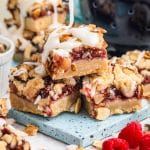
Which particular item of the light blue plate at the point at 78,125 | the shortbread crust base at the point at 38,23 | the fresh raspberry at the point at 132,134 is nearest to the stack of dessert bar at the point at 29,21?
the shortbread crust base at the point at 38,23

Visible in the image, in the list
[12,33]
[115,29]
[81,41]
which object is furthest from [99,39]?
[12,33]

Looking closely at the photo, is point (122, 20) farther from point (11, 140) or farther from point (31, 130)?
point (11, 140)

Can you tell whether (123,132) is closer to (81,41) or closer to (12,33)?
(81,41)

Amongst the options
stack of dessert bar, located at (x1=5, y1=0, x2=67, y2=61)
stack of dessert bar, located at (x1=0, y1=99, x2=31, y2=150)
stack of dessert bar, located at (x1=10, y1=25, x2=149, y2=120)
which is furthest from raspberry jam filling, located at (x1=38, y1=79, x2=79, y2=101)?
stack of dessert bar, located at (x1=5, y1=0, x2=67, y2=61)

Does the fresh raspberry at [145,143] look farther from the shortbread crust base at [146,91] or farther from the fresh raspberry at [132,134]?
the shortbread crust base at [146,91]

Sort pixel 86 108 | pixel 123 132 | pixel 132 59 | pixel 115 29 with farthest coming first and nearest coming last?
pixel 115 29
pixel 132 59
pixel 86 108
pixel 123 132

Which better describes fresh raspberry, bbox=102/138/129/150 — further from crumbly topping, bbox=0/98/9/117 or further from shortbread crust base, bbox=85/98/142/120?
crumbly topping, bbox=0/98/9/117

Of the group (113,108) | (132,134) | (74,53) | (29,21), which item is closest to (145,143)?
(132,134)
